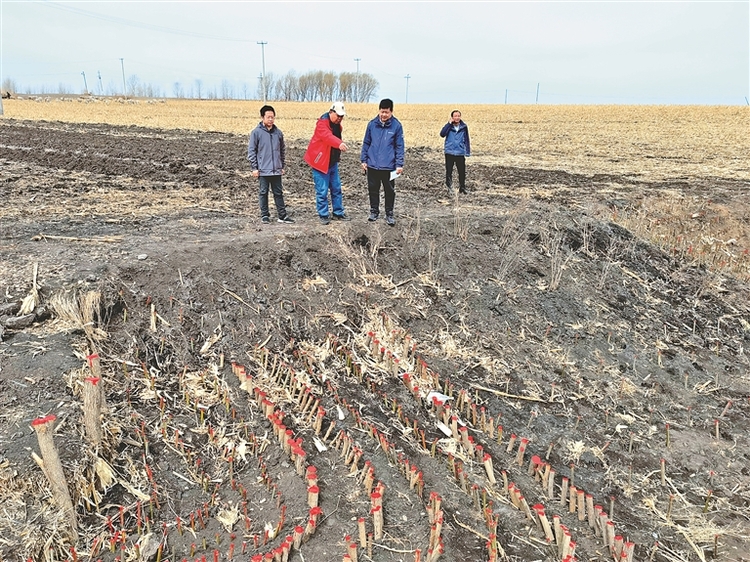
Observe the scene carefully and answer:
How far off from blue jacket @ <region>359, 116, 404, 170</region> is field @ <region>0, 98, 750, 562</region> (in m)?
0.84

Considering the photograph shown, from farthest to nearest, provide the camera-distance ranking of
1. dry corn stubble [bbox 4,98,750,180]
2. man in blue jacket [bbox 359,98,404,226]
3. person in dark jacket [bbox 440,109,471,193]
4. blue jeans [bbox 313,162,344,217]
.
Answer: dry corn stubble [bbox 4,98,750,180] → person in dark jacket [bbox 440,109,471,193] → blue jeans [bbox 313,162,344,217] → man in blue jacket [bbox 359,98,404,226]

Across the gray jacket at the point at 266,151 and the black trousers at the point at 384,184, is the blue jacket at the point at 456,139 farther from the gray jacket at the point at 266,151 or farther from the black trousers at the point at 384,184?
the gray jacket at the point at 266,151

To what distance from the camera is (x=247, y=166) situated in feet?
42.7

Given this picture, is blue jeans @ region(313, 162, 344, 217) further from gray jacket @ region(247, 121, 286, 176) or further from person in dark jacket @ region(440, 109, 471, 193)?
person in dark jacket @ region(440, 109, 471, 193)

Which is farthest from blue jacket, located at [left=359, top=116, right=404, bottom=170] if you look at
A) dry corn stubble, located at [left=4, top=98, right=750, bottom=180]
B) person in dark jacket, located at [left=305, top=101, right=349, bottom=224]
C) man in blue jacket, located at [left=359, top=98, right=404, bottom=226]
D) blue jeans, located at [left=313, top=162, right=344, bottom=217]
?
dry corn stubble, located at [left=4, top=98, right=750, bottom=180]

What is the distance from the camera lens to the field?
349 centimetres

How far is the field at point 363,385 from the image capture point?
3.49m

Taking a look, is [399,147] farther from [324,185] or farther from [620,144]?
[620,144]

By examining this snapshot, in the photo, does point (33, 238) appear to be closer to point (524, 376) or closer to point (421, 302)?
point (421, 302)

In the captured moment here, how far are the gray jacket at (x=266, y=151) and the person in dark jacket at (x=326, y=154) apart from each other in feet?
1.28

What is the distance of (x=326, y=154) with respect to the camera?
22.7ft

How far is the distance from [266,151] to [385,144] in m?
1.55

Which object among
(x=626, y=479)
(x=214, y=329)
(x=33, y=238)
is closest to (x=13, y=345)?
(x=214, y=329)

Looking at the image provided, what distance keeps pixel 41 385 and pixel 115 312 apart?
1.02 m
